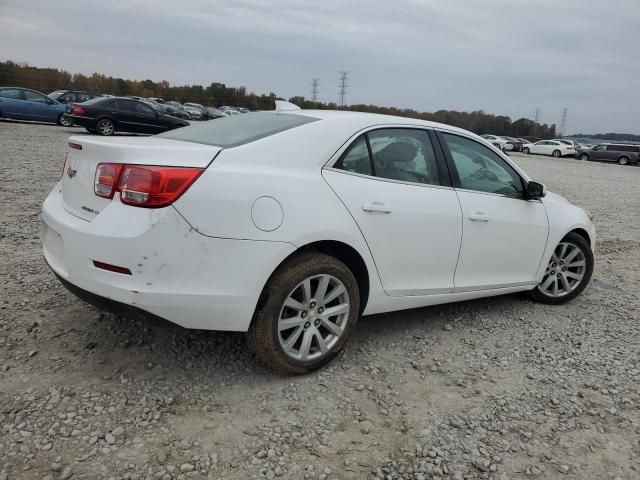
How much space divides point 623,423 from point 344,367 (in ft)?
5.24

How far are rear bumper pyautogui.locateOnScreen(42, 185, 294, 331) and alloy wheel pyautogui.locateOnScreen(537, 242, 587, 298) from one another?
293 centimetres

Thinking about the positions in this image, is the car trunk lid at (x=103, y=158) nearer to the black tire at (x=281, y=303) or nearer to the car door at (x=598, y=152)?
the black tire at (x=281, y=303)

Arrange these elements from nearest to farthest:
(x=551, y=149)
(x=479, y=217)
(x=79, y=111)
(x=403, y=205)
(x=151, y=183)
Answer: (x=151, y=183), (x=403, y=205), (x=479, y=217), (x=79, y=111), (x=551, y=149)

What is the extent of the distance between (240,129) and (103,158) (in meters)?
0.87

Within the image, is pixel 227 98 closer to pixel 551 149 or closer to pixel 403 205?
pixel 551 149

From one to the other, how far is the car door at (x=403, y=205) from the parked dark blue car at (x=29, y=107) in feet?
59.5

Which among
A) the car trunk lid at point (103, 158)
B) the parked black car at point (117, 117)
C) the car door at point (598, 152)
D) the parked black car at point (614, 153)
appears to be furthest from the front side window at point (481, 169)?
the car door at point (598, 152)

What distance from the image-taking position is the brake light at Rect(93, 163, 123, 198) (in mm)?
2621

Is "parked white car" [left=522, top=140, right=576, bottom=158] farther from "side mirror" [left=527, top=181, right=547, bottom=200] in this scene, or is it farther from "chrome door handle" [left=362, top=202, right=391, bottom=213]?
"chrome door handle" [left=362, top=202, right=391, bottom=213]

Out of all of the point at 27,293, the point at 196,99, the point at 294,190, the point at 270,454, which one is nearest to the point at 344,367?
the point at 270,454

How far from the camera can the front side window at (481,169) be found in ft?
12.5

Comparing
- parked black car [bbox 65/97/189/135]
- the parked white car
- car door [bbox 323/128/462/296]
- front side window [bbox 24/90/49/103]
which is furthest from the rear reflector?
the parked white car

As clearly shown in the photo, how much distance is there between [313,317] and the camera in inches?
119

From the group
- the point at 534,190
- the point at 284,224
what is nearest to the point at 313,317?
the point at 284,224
